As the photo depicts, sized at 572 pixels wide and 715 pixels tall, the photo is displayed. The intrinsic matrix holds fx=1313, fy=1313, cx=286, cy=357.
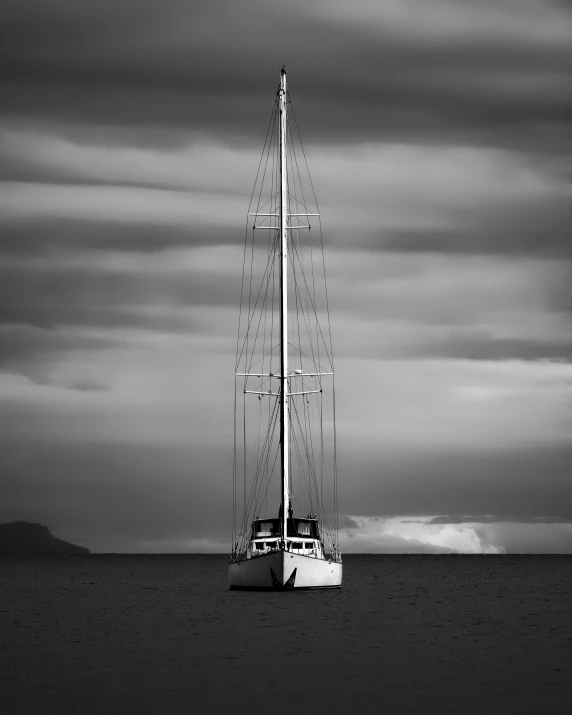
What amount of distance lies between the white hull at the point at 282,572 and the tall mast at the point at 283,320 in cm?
178

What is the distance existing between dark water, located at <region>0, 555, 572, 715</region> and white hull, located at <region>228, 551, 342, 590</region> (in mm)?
2245

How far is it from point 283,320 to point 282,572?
19.9 m

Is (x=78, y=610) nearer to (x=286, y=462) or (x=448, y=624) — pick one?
(x=286, y=462)

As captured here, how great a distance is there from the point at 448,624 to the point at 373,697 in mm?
38959

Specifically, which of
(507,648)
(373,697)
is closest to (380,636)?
(507,648)

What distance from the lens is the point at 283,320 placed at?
9962 centimetres

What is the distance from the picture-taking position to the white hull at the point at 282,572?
9050 centimetres

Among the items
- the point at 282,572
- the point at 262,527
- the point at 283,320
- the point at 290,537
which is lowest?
the point at 282,572

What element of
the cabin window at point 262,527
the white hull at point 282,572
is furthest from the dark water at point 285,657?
the cabin window at point 262,527

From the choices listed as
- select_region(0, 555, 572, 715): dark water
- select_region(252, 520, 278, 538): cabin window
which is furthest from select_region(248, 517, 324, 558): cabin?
select_region(0, 555, 572, 715): dark water

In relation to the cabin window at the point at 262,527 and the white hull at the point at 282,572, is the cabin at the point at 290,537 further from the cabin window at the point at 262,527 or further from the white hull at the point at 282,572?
the white hull at the point at 282,572

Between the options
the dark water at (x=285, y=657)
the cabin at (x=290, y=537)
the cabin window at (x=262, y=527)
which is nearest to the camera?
the dark water at (x=285, y=657)

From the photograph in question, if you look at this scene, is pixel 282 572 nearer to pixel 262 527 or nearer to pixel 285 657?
pixel 262 527

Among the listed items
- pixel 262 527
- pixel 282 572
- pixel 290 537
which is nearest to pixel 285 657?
pixel 282 572
